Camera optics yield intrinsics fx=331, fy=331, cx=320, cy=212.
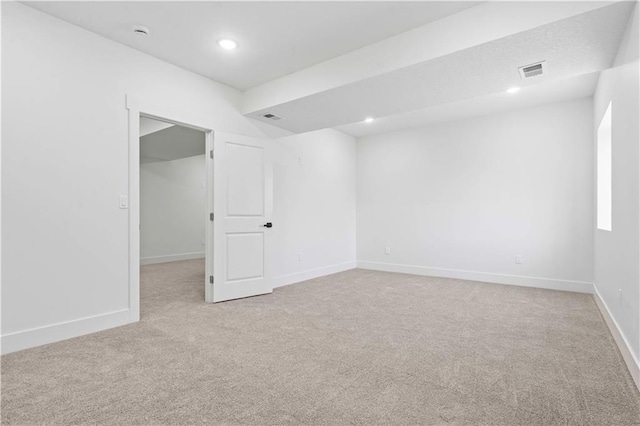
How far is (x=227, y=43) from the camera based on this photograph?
9.77 feet

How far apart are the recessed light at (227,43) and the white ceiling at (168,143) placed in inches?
93.2

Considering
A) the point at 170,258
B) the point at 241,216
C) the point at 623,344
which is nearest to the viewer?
the point at 623,344

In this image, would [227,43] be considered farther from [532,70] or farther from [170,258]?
[170,258]

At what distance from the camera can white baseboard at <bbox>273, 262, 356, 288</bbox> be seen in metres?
4.75

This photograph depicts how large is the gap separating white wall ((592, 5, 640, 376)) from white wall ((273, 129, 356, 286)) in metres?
3.64

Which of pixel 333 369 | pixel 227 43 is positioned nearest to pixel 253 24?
pixel 227 43

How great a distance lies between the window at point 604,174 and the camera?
3.52 m

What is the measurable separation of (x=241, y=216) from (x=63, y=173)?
1.81 meters

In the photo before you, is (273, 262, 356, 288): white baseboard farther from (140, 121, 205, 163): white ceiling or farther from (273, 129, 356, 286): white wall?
(140, 121, 205, 163): white ceiling

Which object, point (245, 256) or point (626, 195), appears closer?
point (626, 195)

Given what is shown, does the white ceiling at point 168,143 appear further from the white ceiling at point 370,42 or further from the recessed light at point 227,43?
the recessed light at point 227,43

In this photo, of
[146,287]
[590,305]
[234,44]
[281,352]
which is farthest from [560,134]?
[146,287]

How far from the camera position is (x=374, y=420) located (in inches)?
62.7

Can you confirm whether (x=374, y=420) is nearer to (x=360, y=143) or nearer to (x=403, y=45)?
(x=403, y=45)
